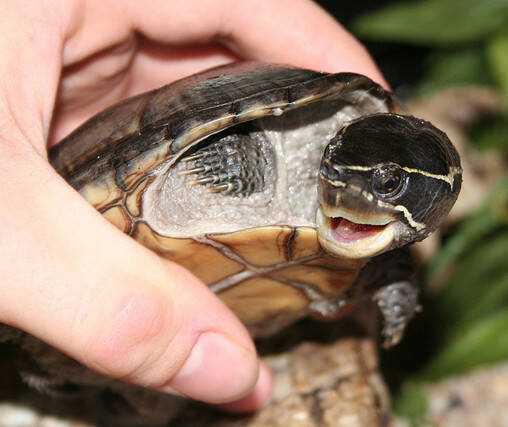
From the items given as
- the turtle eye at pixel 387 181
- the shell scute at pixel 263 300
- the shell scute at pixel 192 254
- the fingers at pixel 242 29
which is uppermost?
the fingers at pixel 242 29

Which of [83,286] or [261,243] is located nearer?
[83,286]

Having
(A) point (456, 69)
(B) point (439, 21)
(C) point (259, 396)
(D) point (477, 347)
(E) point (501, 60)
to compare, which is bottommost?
(D) point (477, 347)

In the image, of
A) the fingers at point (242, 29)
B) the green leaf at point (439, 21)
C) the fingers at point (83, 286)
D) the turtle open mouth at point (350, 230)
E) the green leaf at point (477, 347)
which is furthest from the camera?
the green leaf at point (439, 21)

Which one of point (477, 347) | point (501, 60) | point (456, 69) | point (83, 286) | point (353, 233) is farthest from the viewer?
point (456, 69)

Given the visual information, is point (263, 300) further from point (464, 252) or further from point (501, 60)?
point (501, 60)

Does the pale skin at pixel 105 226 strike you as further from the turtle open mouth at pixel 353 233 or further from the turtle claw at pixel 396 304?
the turtle claw at pixel 396 304

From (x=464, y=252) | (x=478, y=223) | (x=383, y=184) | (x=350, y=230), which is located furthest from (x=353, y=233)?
(x=464, y=252)

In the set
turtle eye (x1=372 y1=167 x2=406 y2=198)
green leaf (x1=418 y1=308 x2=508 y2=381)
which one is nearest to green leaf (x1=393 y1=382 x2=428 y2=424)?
green leaf (x1=418 y1=308 x2=508 y2=381)

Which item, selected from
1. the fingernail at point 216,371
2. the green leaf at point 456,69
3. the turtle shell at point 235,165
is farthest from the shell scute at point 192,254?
the green leaf at point 456,69
